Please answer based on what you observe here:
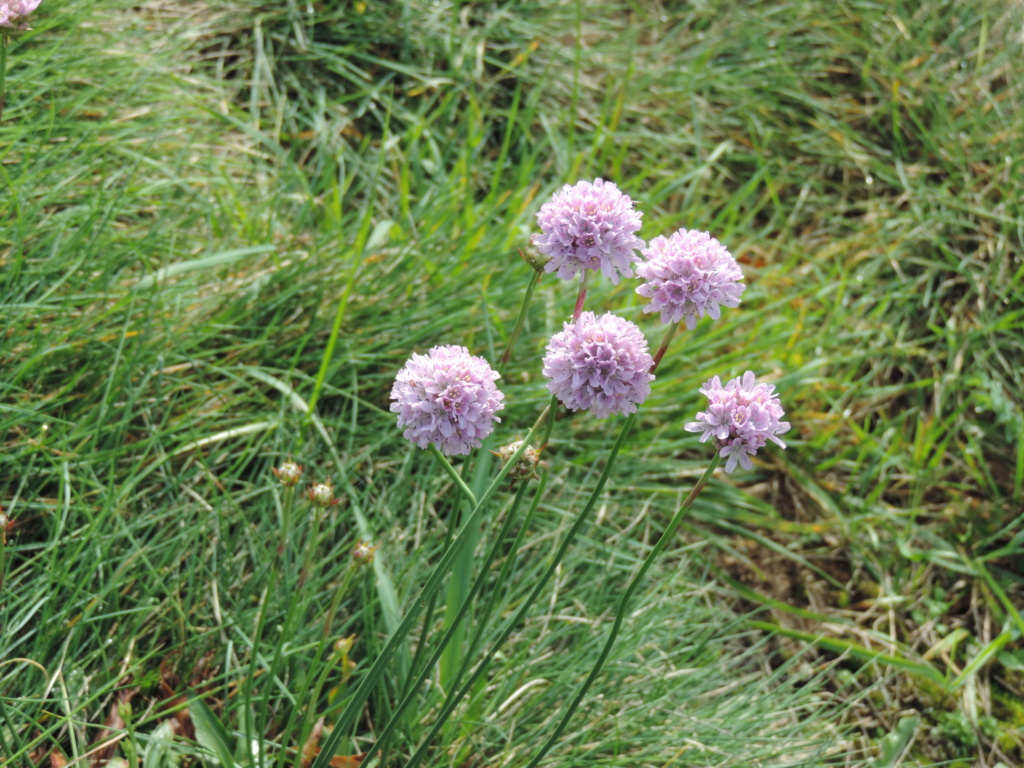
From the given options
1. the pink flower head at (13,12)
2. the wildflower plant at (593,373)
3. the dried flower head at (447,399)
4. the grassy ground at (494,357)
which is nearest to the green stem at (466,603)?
the wildflower plant at (593,373)

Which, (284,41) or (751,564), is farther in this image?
(284,41)

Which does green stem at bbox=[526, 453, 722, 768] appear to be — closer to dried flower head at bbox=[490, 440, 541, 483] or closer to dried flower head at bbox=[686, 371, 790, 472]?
dried flower head at bbox=[686, 371, 790, 472]

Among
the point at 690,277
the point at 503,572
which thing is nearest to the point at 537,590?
the point at 503,572

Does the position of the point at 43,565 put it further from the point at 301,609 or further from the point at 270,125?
the point at 270,125

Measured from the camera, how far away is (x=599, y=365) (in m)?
1.11

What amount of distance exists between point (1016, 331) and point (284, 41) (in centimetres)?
258

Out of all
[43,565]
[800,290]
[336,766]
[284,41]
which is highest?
[284,41]

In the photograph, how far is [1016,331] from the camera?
9.77 ft

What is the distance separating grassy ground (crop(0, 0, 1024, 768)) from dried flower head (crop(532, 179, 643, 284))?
547mm

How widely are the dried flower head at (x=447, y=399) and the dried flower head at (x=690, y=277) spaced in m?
0.24

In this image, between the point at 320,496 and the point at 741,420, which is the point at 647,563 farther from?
the point at 320,496

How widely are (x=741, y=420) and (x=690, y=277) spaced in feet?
0.62

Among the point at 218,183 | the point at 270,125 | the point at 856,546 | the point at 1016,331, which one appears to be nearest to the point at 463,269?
the point at 218,183

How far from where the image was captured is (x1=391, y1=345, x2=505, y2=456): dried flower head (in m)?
1.13
